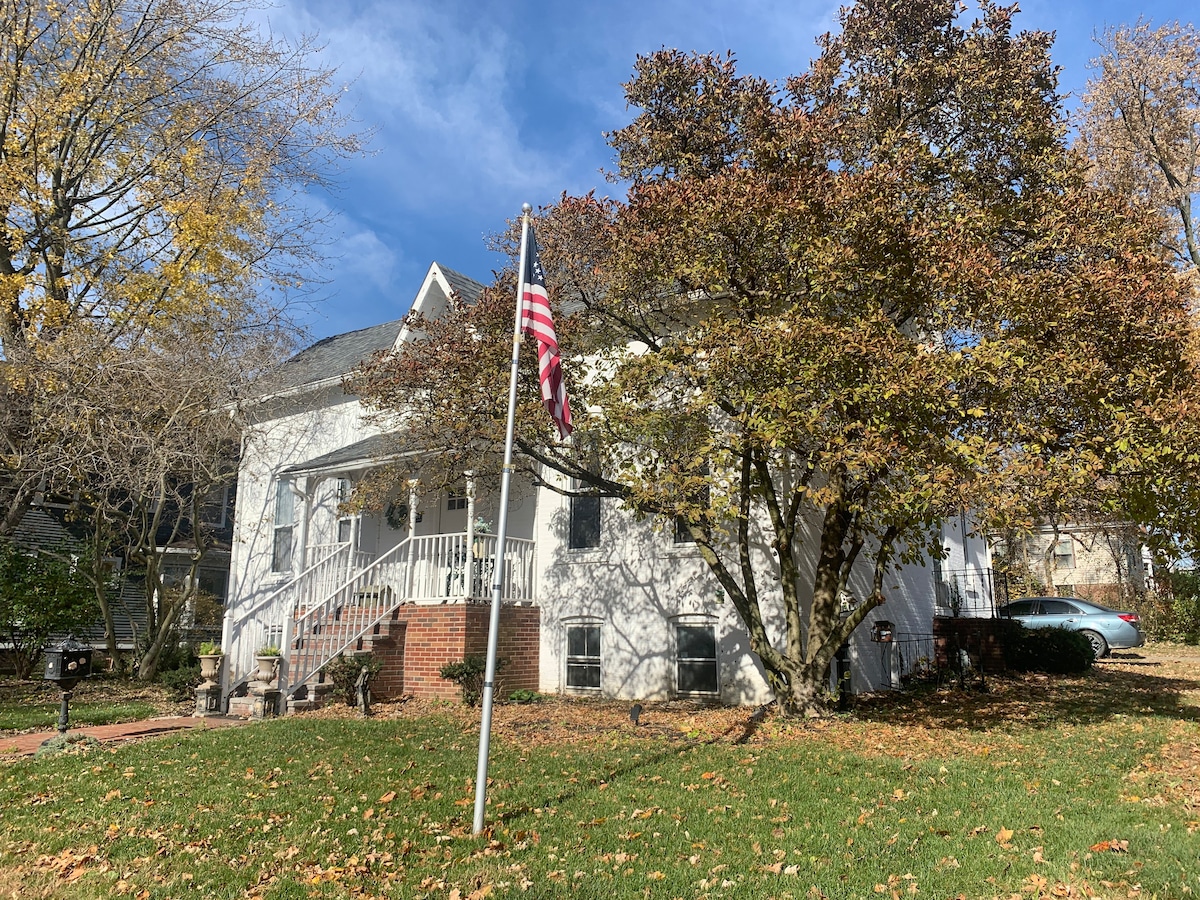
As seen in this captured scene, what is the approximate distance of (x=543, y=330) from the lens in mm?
7117

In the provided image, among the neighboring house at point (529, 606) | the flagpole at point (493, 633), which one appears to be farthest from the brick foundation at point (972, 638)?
the flagpole at point (493, 633)

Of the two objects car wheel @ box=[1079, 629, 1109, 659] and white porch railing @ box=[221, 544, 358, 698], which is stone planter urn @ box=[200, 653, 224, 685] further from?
car wheel @ box=[1079, 629, 1109, 659]

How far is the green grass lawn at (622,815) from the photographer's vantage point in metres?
5.00

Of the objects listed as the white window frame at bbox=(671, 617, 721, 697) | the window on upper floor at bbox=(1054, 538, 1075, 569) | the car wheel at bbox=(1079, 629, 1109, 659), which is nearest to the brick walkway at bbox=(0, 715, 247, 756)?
the white window frame at bbox=(671, 617, 721, 697)

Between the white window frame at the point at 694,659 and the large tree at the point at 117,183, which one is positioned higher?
the large tree at the point at 117,183

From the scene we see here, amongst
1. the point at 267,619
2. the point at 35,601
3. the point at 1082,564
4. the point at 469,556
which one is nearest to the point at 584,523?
the point at 469,556

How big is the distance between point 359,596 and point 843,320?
9.56 meters

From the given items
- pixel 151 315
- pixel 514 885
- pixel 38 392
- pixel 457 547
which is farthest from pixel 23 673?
pixel 514 885

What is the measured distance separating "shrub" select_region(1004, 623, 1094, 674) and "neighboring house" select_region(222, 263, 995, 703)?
1.70m

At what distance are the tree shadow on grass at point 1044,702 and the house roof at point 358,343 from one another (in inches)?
385

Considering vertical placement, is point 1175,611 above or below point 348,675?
above

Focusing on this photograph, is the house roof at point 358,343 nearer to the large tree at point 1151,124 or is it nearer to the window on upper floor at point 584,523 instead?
the window on upper floor at point 584,523

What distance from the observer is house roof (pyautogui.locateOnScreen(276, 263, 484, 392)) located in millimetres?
16594

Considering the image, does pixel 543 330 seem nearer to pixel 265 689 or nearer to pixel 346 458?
pixel 265 689
